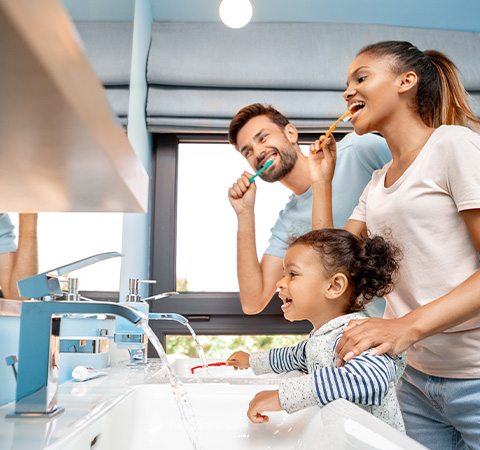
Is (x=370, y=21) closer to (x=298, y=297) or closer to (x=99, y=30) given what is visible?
(x=298, y=297)

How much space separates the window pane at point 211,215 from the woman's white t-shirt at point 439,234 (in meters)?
1.39

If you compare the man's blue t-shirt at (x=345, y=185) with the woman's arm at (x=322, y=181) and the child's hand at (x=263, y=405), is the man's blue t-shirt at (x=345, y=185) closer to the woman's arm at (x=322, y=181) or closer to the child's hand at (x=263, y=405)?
the woman's arm at (x=322, y=181)

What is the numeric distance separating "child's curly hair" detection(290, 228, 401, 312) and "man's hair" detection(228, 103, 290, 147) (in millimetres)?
990

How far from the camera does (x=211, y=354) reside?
2.36m

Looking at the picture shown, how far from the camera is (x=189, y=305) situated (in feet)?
7.53

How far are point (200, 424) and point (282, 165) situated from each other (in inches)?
49.3

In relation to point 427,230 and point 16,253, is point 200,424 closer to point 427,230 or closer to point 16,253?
point 16,253

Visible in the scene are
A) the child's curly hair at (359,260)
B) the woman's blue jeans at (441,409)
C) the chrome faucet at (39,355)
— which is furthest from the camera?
the child's curly hair at (359,260)

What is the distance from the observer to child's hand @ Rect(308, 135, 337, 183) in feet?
5.10

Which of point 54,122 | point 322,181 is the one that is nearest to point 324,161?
point 322,181

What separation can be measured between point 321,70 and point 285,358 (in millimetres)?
1602

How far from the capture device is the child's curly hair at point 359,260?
1063 millimetres

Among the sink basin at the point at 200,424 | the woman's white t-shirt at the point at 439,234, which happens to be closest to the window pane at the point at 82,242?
the sink basin at the point at 200,424

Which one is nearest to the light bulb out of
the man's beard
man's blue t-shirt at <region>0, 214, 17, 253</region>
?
the man's beard
